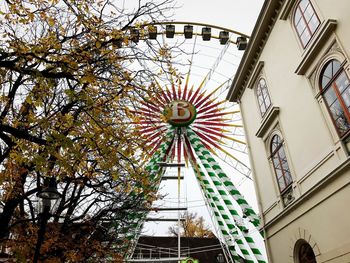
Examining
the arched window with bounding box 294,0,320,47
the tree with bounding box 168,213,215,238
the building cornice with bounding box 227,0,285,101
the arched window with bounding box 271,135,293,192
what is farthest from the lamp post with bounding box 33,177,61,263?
the tree with bounding box 168,213,215,238

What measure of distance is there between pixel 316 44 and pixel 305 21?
5.06 feet

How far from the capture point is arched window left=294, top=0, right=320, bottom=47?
913 cm

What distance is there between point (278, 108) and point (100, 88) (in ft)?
23.5

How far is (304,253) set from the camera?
31.0ft

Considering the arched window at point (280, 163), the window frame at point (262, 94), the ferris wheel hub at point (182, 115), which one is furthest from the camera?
the ferris wheel hub at point (182, 115)

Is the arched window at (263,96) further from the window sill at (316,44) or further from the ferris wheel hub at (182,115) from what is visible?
the ferris wheel hub at (182,115)

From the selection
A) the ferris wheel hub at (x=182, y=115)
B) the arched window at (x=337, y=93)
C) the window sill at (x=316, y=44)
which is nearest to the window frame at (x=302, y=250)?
the arched window at (x=337, y=93)

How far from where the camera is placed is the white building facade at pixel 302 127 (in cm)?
768

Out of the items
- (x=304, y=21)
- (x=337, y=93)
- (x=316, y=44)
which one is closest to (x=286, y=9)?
(x=304, y=21)

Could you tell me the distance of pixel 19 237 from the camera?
898cm

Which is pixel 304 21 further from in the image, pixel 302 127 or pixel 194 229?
pixel 194 229

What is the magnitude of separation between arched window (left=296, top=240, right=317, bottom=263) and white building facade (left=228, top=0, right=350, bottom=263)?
3 cm

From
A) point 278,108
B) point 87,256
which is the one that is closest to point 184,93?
point 278,108

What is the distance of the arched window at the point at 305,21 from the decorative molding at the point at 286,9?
11.5 inches
